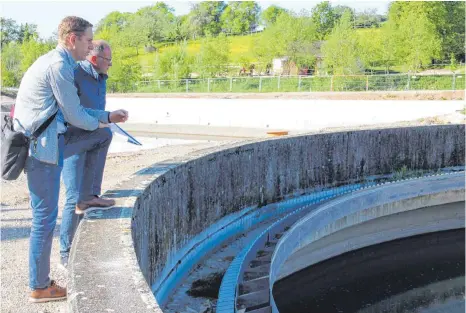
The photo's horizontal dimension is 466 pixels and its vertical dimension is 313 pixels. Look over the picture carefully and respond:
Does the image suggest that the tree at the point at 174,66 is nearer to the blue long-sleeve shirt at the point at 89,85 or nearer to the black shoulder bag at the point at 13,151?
the blue long-sleeve shirt at the point at 89,85

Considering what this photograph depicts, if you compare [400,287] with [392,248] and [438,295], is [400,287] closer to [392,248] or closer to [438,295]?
[438,295]

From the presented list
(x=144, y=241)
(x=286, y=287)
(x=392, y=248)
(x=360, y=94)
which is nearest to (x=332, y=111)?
(x=360, y=94)

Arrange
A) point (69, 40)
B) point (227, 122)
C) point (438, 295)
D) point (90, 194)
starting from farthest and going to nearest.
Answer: point (227, 122)
point (438, 295)
point (90, 194)
point (69, 40)

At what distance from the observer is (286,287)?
8.64 meters

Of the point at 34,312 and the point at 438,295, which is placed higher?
the point at 34,312

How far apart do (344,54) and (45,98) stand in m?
37.2

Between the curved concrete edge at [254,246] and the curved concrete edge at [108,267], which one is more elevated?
the curved concrete edge at [108,267]

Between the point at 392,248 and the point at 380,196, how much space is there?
3.94 feet

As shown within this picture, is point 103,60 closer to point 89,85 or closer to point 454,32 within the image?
point 89,85

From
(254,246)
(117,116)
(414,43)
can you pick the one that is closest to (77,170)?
(117,116)

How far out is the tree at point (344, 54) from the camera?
130ft

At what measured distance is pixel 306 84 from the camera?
3644 cm

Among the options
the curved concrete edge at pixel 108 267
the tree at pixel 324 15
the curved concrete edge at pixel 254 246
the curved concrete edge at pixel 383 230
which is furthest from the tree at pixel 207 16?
the curved concrete edge at pixel 108 267

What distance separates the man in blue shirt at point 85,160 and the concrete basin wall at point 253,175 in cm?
37
